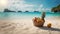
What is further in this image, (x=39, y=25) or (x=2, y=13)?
(x=39, y=25)

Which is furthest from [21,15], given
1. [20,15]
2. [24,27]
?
[24,27]

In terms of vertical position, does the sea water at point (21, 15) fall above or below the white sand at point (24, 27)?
above

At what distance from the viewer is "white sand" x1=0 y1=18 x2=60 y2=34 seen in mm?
1461

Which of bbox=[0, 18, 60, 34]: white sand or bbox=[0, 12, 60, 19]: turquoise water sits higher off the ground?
bbox=[0, 12, 60, 19]: turquoise water

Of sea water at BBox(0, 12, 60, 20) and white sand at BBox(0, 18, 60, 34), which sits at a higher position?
sea water at BBox(0, 12, 60, 20)

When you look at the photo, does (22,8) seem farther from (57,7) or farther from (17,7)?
(57,7)

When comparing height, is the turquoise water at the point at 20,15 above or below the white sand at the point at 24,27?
above

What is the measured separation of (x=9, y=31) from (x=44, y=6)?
50cm

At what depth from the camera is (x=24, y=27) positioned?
1534mm

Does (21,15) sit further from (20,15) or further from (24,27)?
(24,27)

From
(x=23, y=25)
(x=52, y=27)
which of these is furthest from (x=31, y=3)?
(x=52, y=27)

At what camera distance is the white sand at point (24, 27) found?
146 cm

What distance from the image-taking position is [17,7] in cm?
155

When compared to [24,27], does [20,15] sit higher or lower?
higher
